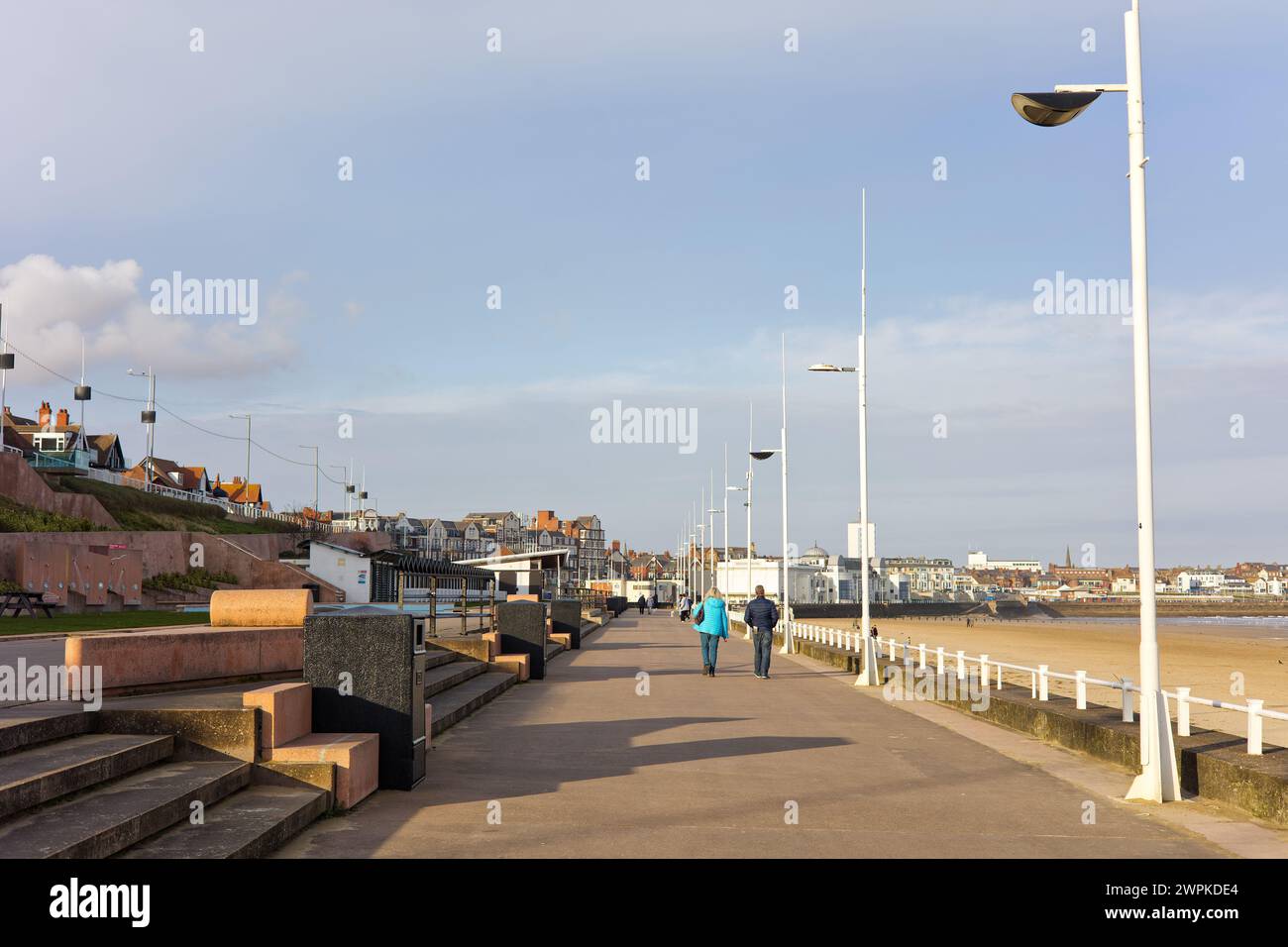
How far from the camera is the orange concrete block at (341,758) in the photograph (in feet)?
27.1

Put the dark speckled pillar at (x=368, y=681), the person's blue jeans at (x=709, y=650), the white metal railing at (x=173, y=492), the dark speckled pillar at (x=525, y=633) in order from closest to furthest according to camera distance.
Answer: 1. the dark speckled pillar at (x=368, y=681)
2. the dark speckled pillar at (x=525, y=633)
3. the person's blue jeans at (x=709, y=650)
4. the white metal railing at (x=173, y=492)

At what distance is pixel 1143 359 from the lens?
33.1 ft

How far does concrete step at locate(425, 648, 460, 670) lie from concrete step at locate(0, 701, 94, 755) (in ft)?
29.4

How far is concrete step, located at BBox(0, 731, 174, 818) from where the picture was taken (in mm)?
6203

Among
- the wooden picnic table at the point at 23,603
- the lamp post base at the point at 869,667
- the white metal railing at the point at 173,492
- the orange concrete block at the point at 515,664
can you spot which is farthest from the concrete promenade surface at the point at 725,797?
the white metal railing at the point at 173,492

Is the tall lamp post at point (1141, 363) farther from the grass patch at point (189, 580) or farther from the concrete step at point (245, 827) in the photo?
the grass patch at point (189, 580)

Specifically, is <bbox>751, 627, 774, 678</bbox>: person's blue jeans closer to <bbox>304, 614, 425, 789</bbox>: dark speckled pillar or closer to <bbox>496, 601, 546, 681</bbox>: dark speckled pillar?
<bbox>496, 601, 546, 681</bbox>: dark speckled pillar

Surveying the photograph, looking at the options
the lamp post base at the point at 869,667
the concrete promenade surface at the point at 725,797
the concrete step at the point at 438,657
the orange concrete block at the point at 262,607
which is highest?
the orange concrete block at the point at 262,607

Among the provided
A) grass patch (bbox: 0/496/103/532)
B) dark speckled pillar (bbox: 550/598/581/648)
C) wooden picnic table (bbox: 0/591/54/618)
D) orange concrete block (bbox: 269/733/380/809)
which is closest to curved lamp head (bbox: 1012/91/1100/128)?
orange concrete block (bbox: 269/733/380/809)

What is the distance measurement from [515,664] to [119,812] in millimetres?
14758

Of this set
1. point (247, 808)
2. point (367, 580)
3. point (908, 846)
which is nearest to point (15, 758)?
point (247, 808)

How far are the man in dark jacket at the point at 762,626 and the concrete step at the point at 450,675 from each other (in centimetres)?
594

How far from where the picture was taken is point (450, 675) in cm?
1661

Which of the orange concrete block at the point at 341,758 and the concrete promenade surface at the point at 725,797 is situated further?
the orange concrete block at the point at 341,758
